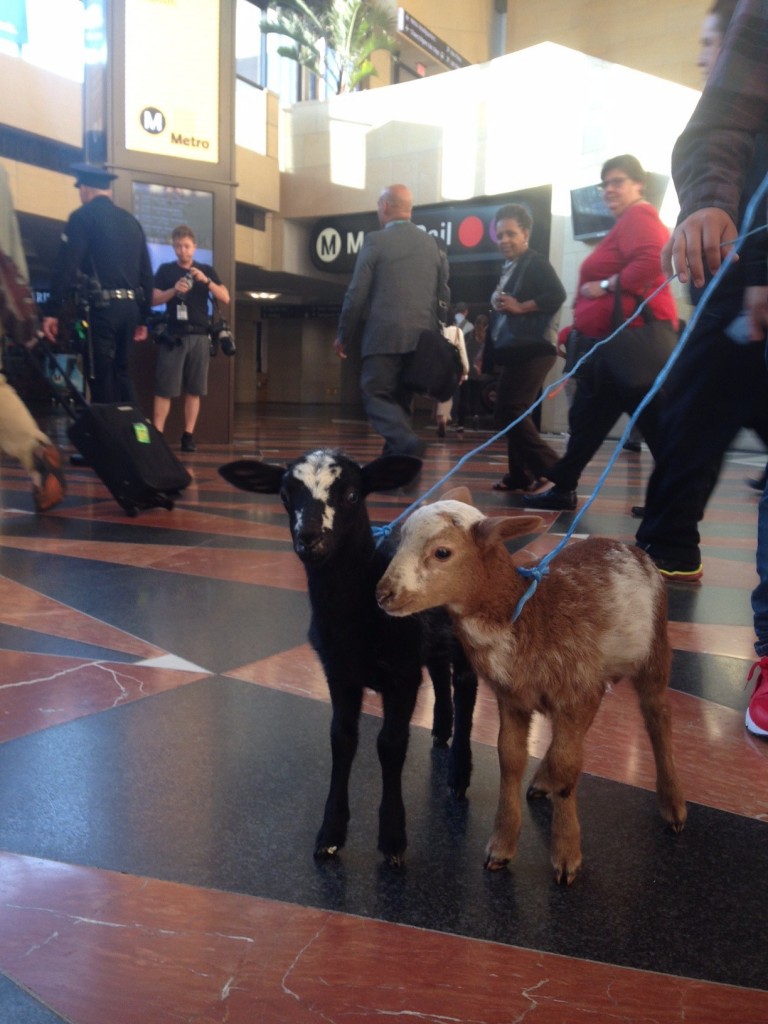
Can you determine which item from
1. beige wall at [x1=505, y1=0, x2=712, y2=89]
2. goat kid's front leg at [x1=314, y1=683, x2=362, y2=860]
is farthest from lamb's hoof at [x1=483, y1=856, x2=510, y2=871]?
beige wall at [x1=505, y1=0, x2=712, y2=89]

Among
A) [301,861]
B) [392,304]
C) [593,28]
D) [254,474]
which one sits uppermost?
[593,28]

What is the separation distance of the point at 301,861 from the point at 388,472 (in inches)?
27.3

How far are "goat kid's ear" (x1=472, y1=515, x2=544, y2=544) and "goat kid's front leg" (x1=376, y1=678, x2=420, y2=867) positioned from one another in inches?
11.2

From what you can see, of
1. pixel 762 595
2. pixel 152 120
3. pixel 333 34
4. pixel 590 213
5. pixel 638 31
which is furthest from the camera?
pixel 333 34

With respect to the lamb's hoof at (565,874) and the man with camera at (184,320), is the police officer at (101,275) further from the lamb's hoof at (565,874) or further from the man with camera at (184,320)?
the lamb's hoof at (565,874)

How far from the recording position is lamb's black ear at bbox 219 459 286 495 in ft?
5.32

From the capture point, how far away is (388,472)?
163cm

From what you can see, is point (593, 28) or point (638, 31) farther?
point (593, 28)

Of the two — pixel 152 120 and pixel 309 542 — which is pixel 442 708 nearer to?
pixel 309 542

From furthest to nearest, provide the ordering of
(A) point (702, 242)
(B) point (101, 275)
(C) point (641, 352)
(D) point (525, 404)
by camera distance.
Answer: (B) point (101, 275) → (D) point (525, 404) → (C) point (641, 352) → (A) point (702, 242)

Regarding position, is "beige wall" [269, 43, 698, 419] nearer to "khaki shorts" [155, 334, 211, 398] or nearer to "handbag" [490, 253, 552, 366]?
"khaki shorts" [155, 334, 211, 398]

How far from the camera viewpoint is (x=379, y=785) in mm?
1798

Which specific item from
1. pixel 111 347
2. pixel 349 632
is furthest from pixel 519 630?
pixel 111 347

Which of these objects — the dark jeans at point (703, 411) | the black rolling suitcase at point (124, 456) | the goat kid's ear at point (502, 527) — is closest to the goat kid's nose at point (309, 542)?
the goat kid's ear at point (502, 527)
